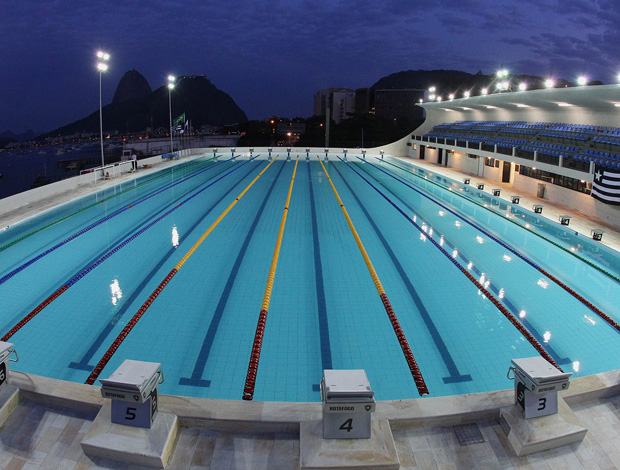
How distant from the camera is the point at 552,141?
1342cm

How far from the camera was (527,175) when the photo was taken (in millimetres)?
13805

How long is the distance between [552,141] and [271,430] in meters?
14.0

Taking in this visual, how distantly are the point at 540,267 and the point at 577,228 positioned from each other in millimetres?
2968

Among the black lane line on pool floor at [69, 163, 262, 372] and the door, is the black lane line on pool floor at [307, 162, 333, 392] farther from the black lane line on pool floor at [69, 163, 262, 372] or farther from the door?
the door

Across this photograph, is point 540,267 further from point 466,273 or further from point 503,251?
point 466,273

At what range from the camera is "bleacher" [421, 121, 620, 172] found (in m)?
10.7

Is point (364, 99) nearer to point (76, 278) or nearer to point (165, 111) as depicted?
point (165, 111)

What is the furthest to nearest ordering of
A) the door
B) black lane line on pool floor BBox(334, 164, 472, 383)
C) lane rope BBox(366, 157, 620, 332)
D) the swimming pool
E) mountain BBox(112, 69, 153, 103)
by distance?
mountain BBox(112, 69, 153, 103) < the door < lane rope BBox(366, 157, 620, 332) < the swimming pool < black lane line on pool floor BBox(334, 164, 472, 383)

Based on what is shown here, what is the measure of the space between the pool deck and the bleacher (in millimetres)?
8738

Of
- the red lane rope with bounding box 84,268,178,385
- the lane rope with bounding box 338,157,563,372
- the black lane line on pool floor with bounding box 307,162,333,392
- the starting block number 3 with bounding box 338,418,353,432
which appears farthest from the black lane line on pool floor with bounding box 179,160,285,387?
the lane rope with bounding box 338,157,563,372

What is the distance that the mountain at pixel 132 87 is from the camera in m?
142

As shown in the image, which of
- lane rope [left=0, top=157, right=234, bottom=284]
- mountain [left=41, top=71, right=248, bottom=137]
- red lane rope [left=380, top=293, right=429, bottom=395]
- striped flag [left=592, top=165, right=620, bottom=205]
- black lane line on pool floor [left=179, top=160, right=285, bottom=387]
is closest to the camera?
red lane rope [left=380, top=293, right=429, bottom=395]

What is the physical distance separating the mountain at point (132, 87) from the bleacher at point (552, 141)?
476 ft

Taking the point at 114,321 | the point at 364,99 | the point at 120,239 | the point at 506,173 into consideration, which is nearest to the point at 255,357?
the point at 114,321
